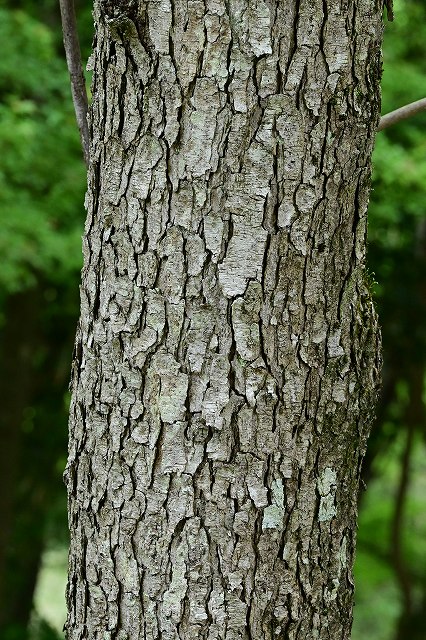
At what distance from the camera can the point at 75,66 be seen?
86.2 inches

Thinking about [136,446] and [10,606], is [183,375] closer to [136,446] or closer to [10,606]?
[136,446]

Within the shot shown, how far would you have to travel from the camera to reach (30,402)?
9.70m

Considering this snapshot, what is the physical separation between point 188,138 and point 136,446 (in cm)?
71

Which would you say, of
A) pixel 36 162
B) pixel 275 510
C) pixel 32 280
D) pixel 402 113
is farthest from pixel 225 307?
pixel 36 162

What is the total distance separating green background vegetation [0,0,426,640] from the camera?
537 cm

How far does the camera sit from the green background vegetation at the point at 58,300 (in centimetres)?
537

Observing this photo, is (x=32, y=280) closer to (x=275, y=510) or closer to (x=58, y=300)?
(x=58, y=300)

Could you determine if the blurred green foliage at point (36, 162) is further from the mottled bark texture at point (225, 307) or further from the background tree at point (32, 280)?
the mottled bark texture at point (225, 307)

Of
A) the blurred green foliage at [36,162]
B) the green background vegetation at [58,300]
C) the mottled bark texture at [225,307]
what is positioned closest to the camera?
the mottled bark texture at [225,307]

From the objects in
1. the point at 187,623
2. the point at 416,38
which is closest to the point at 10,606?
the point at 416,38

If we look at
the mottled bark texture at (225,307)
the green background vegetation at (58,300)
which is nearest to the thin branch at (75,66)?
the mottled bark texture at (225,307)

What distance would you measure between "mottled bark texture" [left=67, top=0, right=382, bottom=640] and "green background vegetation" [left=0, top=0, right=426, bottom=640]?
1989mm

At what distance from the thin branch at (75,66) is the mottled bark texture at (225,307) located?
30 centimetres

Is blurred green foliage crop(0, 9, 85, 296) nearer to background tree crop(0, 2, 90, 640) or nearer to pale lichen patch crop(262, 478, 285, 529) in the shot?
background tree crop(0, 2, 90, 640)
